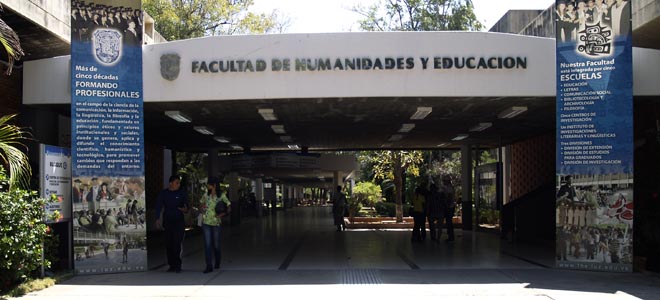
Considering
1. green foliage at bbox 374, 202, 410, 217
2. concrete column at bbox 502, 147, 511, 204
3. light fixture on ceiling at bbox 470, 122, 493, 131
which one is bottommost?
green foliage at bbox 374, 202, 410, 217

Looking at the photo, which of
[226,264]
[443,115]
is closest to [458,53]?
[443,115]

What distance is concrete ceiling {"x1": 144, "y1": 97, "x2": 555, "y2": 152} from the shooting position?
38.4 ft

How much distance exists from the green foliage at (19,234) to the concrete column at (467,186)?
15739 millimetres

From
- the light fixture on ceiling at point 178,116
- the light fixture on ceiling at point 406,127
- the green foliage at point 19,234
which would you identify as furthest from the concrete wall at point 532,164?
the green foliage at point 19,234

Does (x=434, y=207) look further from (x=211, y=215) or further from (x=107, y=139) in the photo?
(x=107, y=139)

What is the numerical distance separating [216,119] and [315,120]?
90.2 inches

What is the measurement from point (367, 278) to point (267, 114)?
4.71 m

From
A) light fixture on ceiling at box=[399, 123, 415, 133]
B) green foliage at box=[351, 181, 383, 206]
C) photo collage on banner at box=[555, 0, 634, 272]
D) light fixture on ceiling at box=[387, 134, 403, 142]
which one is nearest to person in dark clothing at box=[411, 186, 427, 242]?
light fixture on ceiling at box=[399, 123, 415, 133]

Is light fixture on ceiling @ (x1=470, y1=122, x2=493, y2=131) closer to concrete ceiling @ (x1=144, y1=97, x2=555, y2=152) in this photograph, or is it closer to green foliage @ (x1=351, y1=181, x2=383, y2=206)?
concrete ceiling @ (x1=144, y1=97, x2=555, y2=152)

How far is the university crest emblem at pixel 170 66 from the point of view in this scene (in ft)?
35.8

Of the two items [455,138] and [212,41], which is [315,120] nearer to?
[212,41]

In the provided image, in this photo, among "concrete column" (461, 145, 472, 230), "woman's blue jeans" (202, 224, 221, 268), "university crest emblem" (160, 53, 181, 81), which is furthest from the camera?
"concrete column" (461, 145, 472, 230)

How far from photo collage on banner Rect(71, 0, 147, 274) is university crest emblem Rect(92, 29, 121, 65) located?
0.05 ft

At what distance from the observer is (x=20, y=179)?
385 inches
